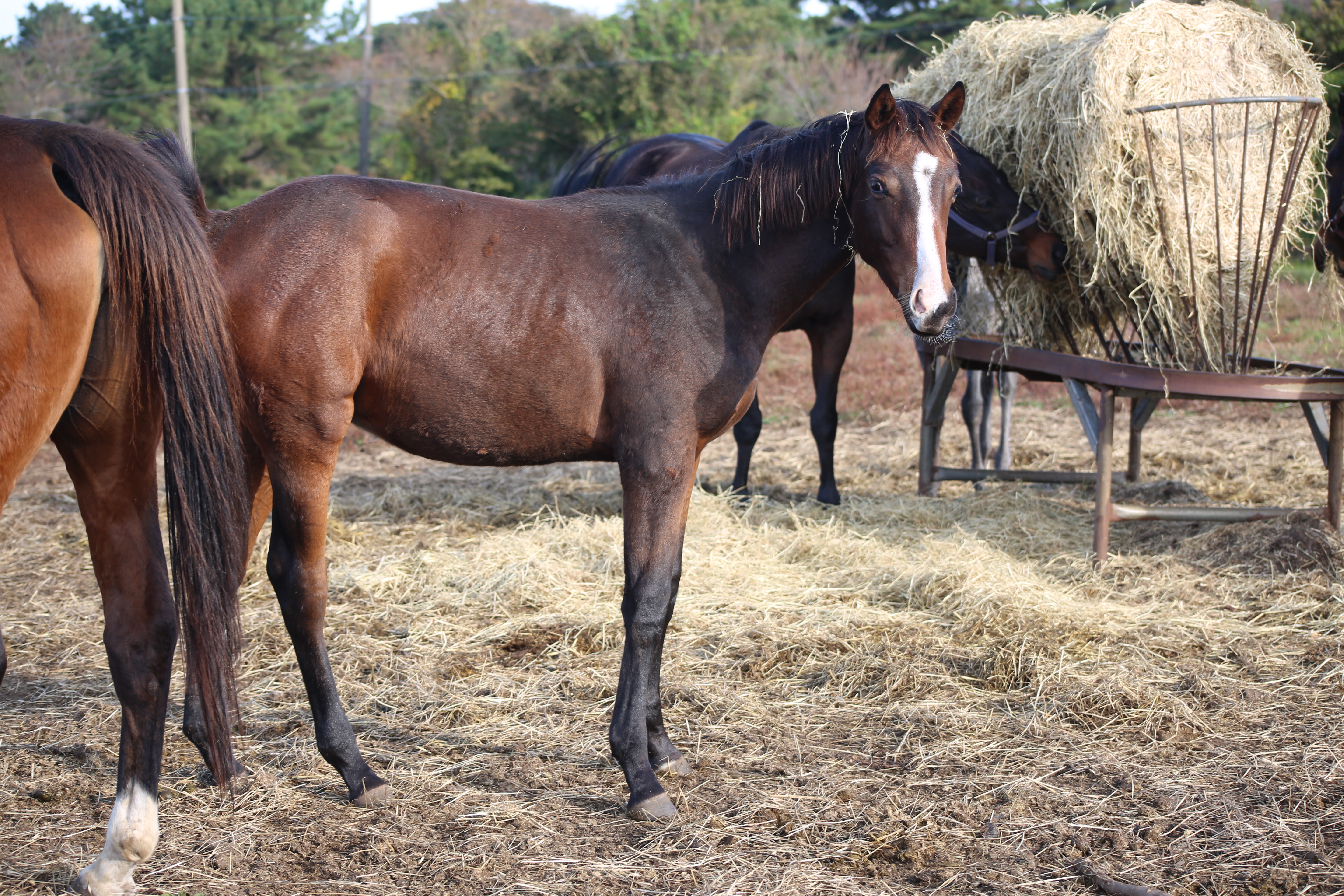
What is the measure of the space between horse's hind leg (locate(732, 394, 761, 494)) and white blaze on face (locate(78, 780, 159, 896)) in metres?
4.18

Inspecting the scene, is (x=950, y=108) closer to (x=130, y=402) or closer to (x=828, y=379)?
(x=130, y=402)

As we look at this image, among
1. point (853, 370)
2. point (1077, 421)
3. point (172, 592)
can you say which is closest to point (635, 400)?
point (172, 592)

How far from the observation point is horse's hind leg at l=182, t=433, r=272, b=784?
2.80 m

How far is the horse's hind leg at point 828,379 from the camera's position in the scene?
5.85 metres

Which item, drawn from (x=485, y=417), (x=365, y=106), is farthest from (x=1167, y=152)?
(x=365, y=106)

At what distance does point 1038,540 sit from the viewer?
5.18 m

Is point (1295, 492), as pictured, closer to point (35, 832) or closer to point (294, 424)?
point (294, 424)

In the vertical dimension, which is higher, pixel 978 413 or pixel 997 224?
pixel 997 224

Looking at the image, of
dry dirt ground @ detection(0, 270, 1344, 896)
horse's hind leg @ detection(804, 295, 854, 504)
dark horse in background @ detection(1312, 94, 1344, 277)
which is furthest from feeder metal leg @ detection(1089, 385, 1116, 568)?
horse's hind leg @ detection(804, 295, 854, 504)

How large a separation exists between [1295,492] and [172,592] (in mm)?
6121

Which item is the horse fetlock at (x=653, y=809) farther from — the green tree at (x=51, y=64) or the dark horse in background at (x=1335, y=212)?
the green tree at (x=51, y=64)

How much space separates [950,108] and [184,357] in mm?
2120

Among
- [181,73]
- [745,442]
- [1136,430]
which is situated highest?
[181,73]

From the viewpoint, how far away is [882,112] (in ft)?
8.75
